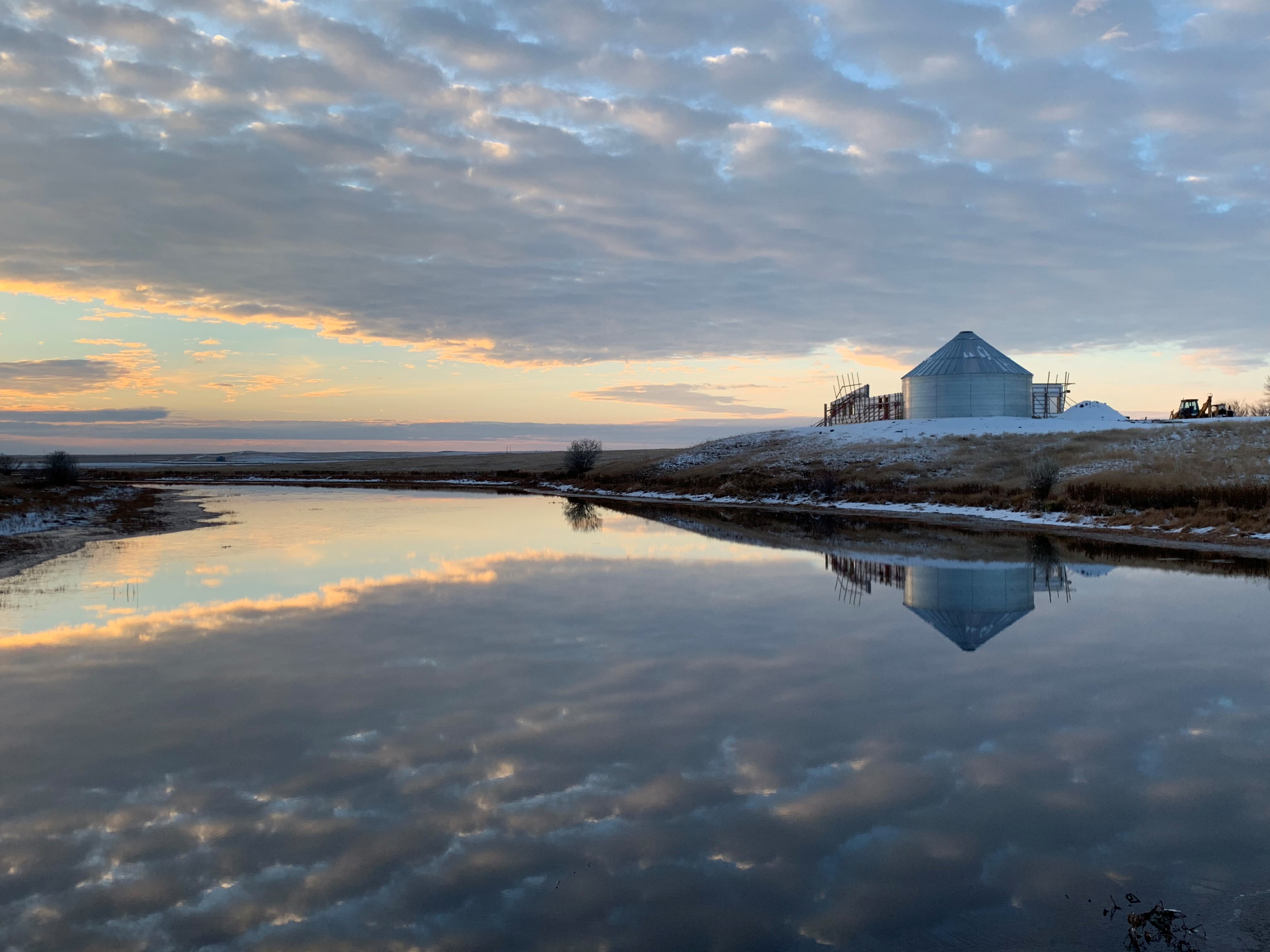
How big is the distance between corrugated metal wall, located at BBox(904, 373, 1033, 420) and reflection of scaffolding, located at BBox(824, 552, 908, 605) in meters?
50.1

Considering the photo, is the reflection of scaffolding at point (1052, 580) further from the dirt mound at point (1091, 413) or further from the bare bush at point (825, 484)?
the dirt mound at point (1091, 413)

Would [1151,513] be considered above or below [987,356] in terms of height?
below

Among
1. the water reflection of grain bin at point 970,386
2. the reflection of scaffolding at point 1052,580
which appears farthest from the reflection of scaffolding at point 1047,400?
the reflection of scaffolding at point 1052,580

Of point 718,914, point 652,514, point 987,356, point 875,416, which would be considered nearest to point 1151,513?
point 652,514

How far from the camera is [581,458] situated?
79.5m

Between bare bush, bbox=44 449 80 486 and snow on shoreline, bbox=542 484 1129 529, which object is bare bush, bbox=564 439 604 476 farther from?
bare bush, bbox=44 449 80 486

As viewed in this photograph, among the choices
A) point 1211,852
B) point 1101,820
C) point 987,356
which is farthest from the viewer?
point 987,356

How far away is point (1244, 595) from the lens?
56.0 ft

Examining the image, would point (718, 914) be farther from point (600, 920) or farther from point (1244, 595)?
point (1244, 595)

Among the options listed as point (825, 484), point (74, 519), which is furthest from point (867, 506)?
point (74, 519)

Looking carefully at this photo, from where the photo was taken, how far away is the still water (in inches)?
219

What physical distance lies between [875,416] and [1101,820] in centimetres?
7741

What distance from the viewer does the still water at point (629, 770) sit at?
219 inches

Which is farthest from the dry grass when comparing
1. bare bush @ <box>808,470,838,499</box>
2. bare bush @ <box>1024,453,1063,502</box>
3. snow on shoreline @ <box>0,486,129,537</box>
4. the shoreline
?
snow on shoreline @ <box>0,486,129,537</box>
